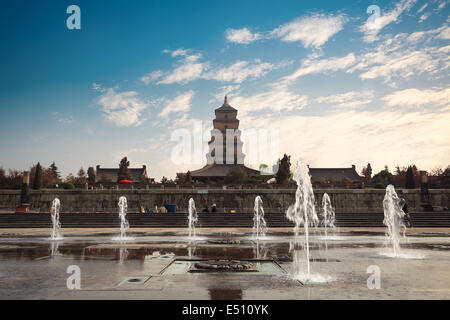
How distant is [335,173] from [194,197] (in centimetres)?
3174

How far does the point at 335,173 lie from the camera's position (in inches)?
2117

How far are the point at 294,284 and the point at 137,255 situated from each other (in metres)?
4.50

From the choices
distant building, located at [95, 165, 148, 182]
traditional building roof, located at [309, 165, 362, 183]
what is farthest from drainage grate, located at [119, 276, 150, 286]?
distant building, located at [95, 165, 148, 182]

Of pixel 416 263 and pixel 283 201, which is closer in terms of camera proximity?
pixel 416 263

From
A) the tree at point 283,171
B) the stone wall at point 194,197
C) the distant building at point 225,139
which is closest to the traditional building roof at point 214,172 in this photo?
the distant building at point 225,139

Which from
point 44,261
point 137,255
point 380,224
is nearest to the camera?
point 44,261

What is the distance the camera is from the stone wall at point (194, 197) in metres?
29.2

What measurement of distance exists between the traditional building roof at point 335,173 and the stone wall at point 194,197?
2261cm

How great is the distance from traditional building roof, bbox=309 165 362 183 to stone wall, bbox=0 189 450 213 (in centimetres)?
2261

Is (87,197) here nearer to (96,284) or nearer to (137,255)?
(137,255)

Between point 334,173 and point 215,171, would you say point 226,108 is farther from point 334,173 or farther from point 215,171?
point 334,173

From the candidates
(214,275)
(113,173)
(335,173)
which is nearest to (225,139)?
(335,173)
